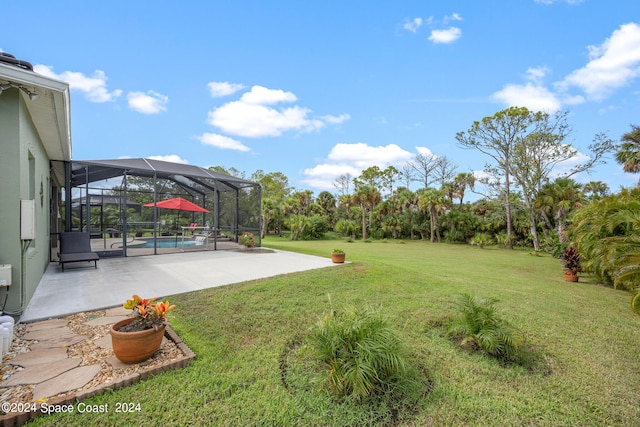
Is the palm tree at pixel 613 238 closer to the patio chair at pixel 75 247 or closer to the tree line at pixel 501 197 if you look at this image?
the tree line at pixel 501 197

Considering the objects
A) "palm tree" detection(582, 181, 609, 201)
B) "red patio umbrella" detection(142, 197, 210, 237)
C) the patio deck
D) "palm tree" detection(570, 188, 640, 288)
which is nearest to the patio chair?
the patio deck

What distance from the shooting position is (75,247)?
21.2ft

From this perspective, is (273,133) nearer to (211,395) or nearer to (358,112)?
(358,112)

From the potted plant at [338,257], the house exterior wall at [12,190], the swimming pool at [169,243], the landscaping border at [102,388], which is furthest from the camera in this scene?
the swimming pool at [169,243]

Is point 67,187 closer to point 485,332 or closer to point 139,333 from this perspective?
point 139,333

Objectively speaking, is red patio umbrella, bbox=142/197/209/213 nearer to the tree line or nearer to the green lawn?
the green lawn

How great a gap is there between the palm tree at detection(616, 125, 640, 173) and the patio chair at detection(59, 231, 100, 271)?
18.2 m

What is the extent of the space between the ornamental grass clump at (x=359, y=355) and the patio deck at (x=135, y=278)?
3.30 m

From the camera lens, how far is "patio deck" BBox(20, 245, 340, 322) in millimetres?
3873

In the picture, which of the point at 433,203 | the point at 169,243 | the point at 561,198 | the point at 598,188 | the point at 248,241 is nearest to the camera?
the point at 248,241

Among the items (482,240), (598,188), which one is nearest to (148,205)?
(482,240)

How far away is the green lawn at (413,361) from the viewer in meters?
2.00

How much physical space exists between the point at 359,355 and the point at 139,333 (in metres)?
1.94

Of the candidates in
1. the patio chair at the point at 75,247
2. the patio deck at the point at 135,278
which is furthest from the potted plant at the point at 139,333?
the patio chair at the point at 75,247
